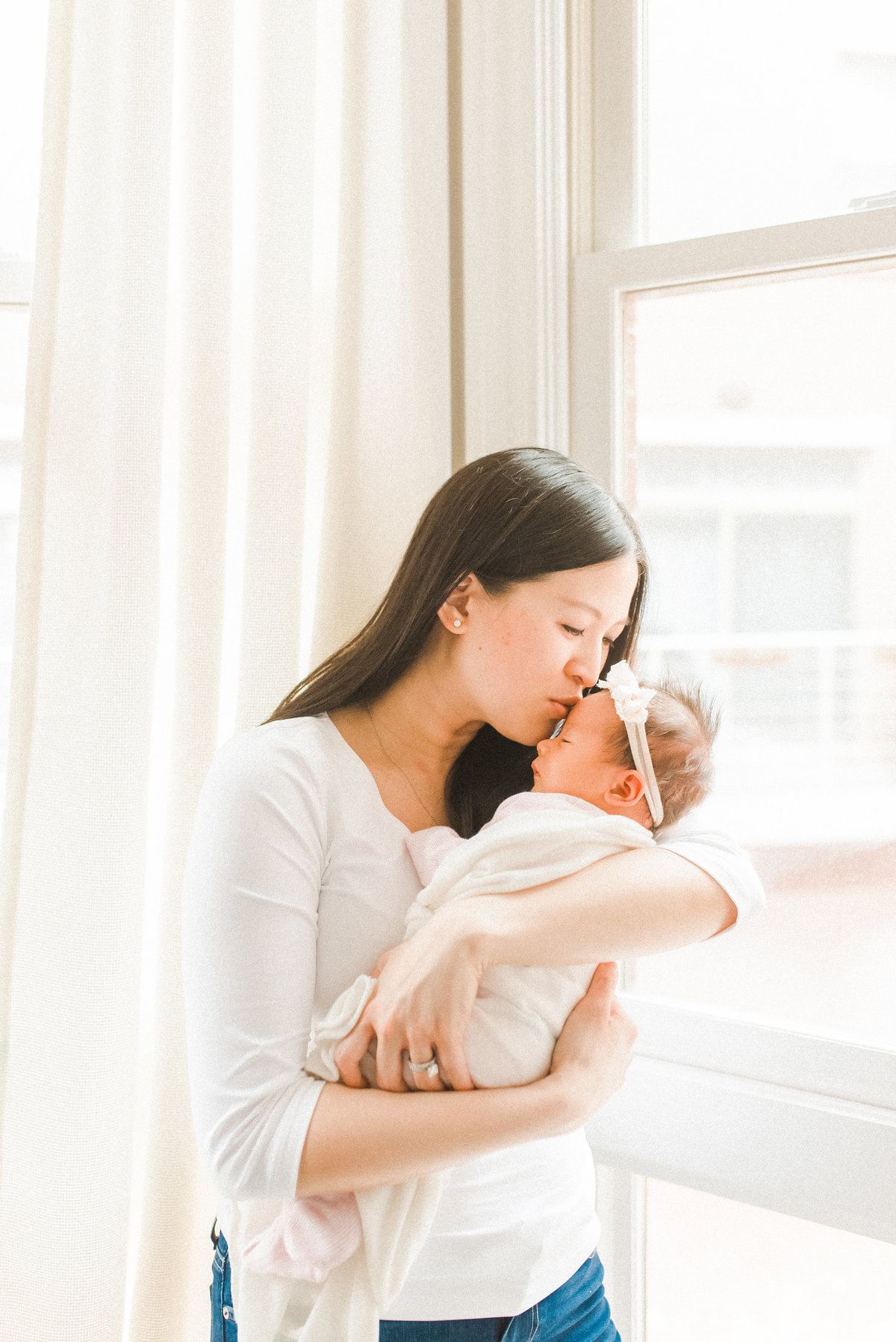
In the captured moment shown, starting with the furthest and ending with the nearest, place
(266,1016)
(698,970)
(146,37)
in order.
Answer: (698,970) < (146,37) < (266,1016)

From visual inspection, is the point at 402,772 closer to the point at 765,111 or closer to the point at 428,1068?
the point at 428,1068

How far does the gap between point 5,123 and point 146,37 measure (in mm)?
320

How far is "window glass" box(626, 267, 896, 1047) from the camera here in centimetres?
145

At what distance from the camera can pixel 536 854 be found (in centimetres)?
108

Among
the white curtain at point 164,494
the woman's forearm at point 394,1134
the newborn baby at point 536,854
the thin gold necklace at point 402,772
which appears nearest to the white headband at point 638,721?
the newborn baby at point 536,854

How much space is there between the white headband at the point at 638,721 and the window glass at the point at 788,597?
438 millimetres

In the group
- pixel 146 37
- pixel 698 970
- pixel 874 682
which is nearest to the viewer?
pixel 146 37

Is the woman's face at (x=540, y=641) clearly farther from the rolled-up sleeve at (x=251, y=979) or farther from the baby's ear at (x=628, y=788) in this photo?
the rolled-up sleeve at (x=251, y=979)

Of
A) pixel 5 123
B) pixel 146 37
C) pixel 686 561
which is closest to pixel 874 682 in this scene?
pixel 686 561

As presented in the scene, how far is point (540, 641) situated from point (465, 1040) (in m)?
0.41

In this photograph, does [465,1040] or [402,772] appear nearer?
[465,1040]

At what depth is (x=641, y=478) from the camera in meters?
1.63

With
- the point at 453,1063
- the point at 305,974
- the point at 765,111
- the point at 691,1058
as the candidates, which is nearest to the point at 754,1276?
the point at 691,1058

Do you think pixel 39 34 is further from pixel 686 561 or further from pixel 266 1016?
pixel 266 1016
